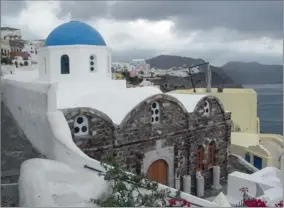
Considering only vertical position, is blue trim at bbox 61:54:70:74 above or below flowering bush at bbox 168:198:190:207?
above

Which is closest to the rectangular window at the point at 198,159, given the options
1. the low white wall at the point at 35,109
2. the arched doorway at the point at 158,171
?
the arched doorway at the point at 158,171

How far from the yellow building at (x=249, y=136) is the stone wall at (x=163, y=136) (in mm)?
3121

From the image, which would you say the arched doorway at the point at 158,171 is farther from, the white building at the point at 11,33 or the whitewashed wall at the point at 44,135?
the white building at the point at 11,33

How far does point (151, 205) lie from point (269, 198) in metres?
2.59

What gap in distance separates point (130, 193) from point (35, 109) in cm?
424

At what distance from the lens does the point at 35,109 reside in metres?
8.55

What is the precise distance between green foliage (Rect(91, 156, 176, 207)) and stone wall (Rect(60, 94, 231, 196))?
3.43m

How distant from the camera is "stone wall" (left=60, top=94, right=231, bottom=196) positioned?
30.2 feet

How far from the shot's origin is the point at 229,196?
8734mm

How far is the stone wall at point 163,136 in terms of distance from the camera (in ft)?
30.2

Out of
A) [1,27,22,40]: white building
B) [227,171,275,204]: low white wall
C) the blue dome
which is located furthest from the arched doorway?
[1,27,22,40]: white building

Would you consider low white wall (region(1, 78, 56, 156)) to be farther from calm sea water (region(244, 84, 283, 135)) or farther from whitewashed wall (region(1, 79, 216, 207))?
calm sea water (region(244, 84, 283, 135))

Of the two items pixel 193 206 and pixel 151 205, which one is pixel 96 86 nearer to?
pixel 193 206

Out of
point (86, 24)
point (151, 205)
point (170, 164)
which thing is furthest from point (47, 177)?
point (86, 24)
